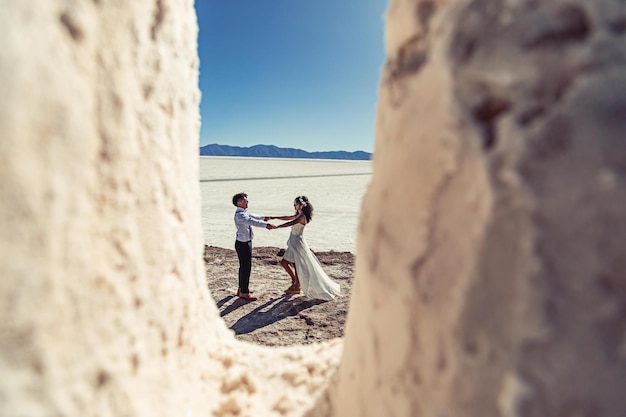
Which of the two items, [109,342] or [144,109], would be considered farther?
[144,109]

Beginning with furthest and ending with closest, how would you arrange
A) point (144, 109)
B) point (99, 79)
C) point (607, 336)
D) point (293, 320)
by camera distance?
point (293, 320), point (144, 109), point (99, 79), point (607, 336)

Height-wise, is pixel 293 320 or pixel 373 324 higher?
pixel 373 324

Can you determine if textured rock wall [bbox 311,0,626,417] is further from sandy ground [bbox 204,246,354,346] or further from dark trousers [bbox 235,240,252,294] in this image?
dark trousers [bbox 235,240,252,294]

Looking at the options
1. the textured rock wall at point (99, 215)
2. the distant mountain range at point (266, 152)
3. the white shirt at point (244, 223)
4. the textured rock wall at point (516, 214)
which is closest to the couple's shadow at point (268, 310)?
the white shirt at point (244, 223)

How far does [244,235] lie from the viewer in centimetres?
418

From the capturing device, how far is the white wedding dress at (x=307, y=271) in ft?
14.0

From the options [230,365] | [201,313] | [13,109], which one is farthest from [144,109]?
[230,365]

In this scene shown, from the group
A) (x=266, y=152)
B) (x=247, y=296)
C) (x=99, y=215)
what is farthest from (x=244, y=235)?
(x=266, y=152)

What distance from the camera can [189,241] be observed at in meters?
1.08

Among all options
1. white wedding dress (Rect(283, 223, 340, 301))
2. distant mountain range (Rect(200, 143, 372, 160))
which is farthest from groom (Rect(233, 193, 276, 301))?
distant mountain range (Rect(200, 143, 372, 160))

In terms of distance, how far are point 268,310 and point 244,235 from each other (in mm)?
767

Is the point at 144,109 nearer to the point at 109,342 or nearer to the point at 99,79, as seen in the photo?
the point at 99,79

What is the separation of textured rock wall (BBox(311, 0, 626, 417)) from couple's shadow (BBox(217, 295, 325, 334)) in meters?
3.18

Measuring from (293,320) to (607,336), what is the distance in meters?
3.45
